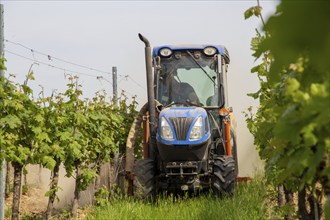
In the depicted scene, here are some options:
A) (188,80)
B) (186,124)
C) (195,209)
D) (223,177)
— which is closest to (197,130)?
(186,124)

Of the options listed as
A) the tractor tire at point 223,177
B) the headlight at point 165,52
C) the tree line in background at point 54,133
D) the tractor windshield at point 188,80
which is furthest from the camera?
the headlight at point 165,52

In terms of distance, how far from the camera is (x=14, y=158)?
24.7 feet

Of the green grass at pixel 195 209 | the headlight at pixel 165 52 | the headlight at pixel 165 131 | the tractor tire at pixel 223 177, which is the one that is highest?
the headlight at pixel 165 52

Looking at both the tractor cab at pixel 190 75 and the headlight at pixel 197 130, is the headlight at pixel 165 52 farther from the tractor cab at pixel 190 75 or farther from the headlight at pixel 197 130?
the headlight at pixel 197 130

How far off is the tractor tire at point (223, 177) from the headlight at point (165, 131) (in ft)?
2.50

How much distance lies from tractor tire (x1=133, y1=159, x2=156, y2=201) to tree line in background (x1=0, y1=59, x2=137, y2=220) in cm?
95

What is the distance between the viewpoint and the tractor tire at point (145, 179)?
8.80m

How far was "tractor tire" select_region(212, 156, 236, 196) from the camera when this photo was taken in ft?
28.6

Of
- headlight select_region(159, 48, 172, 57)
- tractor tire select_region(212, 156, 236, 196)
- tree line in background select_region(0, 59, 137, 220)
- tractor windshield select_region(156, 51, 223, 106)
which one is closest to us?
tree line in background select_region(0, 59, 137, 220)

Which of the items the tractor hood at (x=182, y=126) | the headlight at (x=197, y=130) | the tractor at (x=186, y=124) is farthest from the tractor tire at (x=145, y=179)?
the headlight at (x=197, y=130)

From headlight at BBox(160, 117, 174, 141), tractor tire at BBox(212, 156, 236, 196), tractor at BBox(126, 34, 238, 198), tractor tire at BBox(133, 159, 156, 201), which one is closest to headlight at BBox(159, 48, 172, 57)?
tractor at BBox(126, 34, 238, 198)

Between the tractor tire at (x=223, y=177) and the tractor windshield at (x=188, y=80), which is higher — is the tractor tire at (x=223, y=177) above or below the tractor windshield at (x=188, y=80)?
below

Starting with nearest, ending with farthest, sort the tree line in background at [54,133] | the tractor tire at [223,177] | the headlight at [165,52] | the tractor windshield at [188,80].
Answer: the tree line in background at [54,133]
the tractor tire at [223,177]
the tractor windshield at [188,80]
the headlight at [165,52]

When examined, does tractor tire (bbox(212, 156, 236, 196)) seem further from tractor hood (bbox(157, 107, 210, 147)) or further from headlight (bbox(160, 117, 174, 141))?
headlight (bbox(160, 117, 174, 141))
